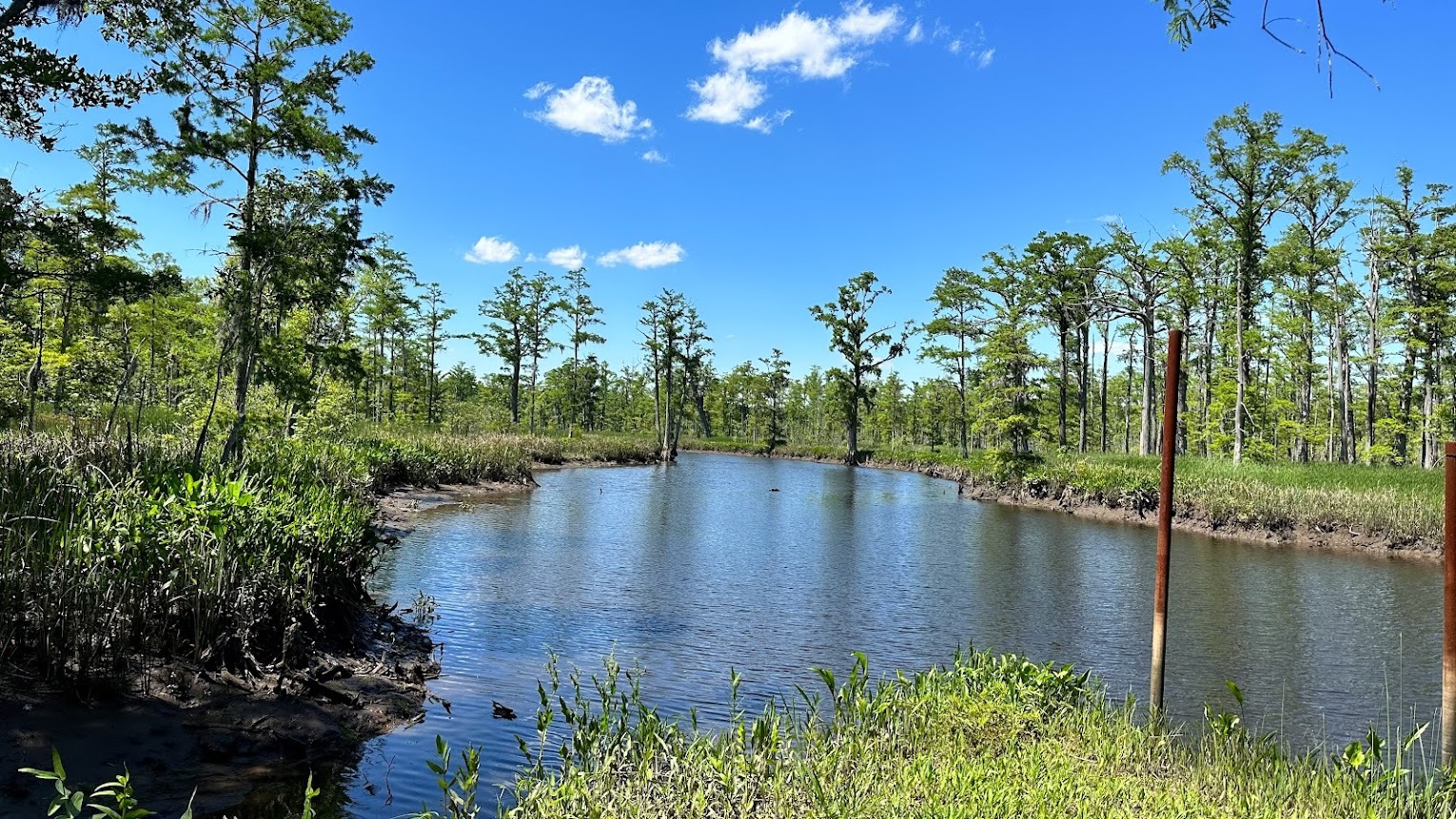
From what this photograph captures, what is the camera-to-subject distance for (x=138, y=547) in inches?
215

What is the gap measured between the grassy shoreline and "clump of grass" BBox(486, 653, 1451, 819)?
16647 mm

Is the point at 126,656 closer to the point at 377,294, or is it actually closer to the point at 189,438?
the point at 189,438

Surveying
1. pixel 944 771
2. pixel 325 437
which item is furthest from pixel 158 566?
pixel 325 437

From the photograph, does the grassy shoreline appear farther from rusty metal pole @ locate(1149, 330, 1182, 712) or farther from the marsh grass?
rusty metal pole @ locate(1149, 330, 1182, 712)

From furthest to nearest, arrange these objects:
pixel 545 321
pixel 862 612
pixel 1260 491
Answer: pixel 545 321 → pixel 1260 491 → pixel 862 612

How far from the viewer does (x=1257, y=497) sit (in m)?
20.3

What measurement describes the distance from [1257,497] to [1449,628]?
19.0 m

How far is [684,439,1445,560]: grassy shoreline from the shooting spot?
1802 centimetres

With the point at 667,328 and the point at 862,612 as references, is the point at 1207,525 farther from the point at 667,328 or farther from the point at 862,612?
the point at 667,328

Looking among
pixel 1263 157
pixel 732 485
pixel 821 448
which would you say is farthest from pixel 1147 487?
pixel 821 448

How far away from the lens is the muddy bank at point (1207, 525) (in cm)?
1759

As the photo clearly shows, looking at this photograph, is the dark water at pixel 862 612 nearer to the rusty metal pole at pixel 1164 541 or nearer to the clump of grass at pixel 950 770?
the clump of grass at pixel 950 770

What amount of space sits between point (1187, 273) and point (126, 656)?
39.6 meters

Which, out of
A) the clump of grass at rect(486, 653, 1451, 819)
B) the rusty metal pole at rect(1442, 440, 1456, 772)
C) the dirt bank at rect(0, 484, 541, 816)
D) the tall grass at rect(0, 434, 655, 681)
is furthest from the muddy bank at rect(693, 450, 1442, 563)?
the tall grass at rect(0, 434, 655, 681)
